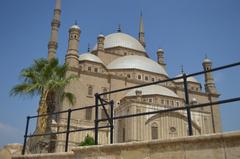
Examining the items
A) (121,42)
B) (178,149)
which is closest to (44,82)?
(178,149)

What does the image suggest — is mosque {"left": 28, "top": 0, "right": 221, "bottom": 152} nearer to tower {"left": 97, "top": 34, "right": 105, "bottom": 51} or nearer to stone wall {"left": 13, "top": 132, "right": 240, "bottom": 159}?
tower {"left": 97, "top": 34, "right": 105, "bottom": 51}

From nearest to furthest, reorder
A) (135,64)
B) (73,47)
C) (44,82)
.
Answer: (44,82) → (73,47) → (135,64)

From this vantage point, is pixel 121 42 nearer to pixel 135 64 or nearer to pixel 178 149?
pixel 135 64

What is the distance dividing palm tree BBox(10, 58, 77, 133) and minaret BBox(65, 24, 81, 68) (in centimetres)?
1695

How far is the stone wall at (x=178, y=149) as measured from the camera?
9.80ft

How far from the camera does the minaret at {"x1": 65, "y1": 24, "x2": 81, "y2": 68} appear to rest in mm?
31281

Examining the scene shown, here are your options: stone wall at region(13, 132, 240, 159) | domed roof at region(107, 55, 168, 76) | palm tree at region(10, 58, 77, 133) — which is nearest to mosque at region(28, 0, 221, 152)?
domed roof at region(107, 55, 168, 76)

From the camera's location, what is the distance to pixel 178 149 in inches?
130

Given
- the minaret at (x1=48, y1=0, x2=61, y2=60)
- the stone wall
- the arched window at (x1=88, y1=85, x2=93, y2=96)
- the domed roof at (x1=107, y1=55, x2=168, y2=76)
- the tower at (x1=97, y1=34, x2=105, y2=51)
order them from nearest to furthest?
the stone wall, the arched window at (x1=88, y1=85, x2=93, y2=96), the minaret at (x1=48, y1=0, x2=61, y2=60), the domed roof at (x1=107, y1=55, x2=168, y2=76), the tower at (x1=97, y1=34, x2=105, y2=51)

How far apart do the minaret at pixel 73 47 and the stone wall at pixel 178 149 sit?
90.6ft

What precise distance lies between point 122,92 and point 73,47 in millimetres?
8890

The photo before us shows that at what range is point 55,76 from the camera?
551 inches

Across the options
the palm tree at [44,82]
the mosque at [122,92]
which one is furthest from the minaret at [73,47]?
the palm tree at [44,82]

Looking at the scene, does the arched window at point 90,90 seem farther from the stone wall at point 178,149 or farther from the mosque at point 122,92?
the stone wall at point 178,149
